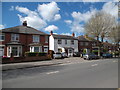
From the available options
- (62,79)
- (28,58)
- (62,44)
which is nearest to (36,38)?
(28,58)

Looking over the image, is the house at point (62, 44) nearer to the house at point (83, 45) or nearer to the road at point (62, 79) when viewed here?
the house at point (83, 45)

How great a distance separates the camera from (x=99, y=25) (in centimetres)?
3603

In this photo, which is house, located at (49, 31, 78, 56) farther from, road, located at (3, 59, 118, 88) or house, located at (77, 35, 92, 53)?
road, located at (3, 59, 118, 88)

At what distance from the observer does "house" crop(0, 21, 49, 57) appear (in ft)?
93.7

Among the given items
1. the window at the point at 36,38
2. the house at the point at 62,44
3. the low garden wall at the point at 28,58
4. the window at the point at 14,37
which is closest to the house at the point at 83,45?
the house at the point at 62,44

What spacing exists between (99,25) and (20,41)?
22449mm

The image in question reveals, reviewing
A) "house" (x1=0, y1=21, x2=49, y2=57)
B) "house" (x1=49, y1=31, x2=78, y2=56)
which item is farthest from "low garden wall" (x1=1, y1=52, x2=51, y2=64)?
"house" (x1=49, y1=31, x2=78, y2=56)

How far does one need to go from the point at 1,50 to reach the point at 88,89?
2657 centimetres

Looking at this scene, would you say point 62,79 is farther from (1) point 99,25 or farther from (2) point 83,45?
(2) point 83,45

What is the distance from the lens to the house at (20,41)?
2856cm

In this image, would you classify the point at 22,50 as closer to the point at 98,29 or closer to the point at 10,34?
the point at 10,34

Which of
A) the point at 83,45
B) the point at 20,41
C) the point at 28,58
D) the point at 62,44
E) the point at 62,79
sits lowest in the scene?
the point at 62,79

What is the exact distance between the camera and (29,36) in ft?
106

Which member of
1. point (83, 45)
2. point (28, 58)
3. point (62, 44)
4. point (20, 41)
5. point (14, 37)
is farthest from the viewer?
point (83, 45)
